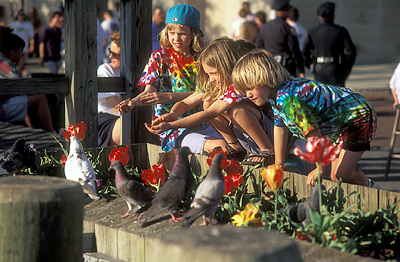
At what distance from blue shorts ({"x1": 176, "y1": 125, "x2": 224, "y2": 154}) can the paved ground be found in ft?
7.92

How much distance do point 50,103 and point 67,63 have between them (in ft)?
12.4

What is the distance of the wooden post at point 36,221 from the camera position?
2.84 meters

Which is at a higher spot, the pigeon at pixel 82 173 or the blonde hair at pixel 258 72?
the blonde hair at pixel 258 72

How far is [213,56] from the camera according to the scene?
4.79 m

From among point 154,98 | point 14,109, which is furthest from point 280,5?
point 154,98

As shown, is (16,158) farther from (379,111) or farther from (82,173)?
(379,111)

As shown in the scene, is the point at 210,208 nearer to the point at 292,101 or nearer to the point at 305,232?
the point at 305,232

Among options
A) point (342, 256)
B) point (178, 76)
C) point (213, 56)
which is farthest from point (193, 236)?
point (178, 76)

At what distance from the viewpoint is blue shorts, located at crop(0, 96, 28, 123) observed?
820 centimetres

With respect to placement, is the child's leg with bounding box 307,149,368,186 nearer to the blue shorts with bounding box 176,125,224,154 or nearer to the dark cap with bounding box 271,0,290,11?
the blue shorts with bounding box 176,125,224,154

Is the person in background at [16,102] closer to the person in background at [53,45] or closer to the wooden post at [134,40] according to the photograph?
the wooden post at [134,40]

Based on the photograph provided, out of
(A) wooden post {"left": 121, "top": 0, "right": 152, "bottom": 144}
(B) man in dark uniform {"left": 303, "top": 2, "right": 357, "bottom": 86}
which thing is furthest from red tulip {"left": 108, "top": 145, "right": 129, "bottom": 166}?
(B) man in dark uniform {"left": 303, "top": 2, "right": 357, "bottom": 86}

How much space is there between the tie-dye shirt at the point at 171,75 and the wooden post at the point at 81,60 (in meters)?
0.41

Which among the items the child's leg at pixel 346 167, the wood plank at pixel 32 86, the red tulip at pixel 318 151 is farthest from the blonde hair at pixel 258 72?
the wood plank at pixel 32 86
